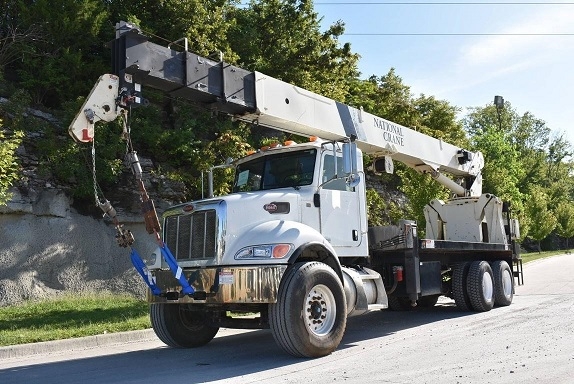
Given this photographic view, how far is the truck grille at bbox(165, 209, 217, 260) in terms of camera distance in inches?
294

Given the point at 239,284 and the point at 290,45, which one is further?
the point at 290,45

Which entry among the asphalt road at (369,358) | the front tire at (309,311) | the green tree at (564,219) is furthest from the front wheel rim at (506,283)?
the green tree at (564,219)

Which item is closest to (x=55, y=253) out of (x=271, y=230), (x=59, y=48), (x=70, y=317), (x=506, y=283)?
(x=70, y=317)

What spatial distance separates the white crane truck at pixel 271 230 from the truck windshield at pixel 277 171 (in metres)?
0.02

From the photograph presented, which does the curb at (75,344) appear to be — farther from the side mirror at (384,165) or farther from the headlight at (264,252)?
the side mirror at (384,165)

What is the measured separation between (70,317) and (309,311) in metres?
6.65

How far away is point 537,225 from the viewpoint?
150 feet

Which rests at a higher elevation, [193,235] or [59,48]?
[59,48]

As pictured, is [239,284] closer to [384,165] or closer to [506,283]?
[384,165]

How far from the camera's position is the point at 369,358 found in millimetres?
7289

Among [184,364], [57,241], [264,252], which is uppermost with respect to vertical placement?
[57,241]

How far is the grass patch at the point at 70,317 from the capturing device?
9966 millimetres

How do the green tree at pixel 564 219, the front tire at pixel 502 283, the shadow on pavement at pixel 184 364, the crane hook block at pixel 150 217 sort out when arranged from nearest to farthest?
the shadow on pavement at pixel 184 364 < the crane hook block at pixel 150 217 < the front tire at pixel 502 283 < the green tree at pixel 564 219

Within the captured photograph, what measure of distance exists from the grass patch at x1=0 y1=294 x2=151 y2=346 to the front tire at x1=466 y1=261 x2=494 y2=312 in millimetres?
6400
